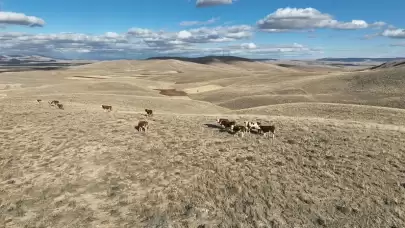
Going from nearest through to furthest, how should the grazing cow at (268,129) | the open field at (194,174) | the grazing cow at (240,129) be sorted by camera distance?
1. the open field at (194,174)
2. the grazing cow at (268,129)
3. the grazing cow at (240,129)

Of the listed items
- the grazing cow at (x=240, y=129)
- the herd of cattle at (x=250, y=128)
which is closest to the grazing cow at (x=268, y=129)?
the herd of cattle at (x=250, y=128)

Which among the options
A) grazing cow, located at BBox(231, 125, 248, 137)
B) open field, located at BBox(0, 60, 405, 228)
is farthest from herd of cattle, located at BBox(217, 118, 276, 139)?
open field, located at BBox(0, 60, 405, 228)

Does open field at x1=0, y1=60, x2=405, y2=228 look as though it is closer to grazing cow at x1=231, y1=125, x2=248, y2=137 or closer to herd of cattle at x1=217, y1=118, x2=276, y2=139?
grazing cow at x1=231, y1=125, x2=248, y2=137

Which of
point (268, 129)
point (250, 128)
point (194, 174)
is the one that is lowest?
point (194, 174)

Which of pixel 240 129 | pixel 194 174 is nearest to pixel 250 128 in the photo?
pixel 240 129

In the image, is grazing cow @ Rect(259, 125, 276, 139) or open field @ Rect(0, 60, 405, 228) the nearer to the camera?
open field @ Rect(0, 60, 405, 228)

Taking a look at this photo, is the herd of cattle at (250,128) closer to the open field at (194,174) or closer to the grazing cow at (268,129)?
the grazing cow at (268,129)

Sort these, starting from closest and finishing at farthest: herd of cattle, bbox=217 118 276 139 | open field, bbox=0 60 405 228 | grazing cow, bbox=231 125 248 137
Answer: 1. open field, bbox=0 60 405 228
2. herd of cattle, bbox=217 118 276 139
3. grazing cow, bbox=231 125 248 137

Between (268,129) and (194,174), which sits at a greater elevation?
(268,129)

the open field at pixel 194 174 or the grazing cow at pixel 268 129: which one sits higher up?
the grazing cow at pixel 268 129

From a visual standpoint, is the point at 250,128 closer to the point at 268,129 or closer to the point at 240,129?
the point at 240,129

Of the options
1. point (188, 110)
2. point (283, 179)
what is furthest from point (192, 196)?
point (188, 110)

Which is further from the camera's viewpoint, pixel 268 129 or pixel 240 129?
pixel 240 129

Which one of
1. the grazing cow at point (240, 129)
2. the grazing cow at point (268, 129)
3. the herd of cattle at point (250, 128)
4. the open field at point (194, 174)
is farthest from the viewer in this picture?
the grazing cow at point (240, 129)
